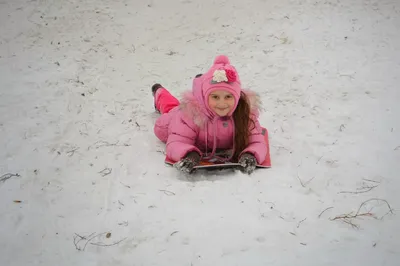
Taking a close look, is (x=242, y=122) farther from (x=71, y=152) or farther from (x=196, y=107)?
(x=71, y=152)

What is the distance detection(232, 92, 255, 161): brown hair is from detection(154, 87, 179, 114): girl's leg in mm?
1212

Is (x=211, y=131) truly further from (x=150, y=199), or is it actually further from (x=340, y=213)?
(x=340, y=213)

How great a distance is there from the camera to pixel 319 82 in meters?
5.64

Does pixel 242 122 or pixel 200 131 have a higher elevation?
pixel 242 122

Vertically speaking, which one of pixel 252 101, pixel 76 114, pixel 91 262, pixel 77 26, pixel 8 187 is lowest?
pixel 91 262

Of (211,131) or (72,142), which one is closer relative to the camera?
(211,131)

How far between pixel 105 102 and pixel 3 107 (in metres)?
1.42

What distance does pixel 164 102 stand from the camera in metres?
4.73

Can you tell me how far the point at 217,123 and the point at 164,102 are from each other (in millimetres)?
1214

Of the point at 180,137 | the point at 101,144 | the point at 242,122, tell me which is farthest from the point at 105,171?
the point at 242,122

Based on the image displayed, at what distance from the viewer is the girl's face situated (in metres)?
3.53

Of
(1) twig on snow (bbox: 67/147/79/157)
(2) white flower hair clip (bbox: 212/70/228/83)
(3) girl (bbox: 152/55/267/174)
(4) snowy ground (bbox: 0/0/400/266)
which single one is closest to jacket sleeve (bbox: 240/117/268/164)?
(3) girl (bbox: 152/55/267/174)

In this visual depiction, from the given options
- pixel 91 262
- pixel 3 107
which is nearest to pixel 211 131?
pixel 91 262

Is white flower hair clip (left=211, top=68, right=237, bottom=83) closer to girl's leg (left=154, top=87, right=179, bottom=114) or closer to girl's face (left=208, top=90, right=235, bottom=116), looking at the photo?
girl's face (left=208, top=90, right=235, bottom=116)
